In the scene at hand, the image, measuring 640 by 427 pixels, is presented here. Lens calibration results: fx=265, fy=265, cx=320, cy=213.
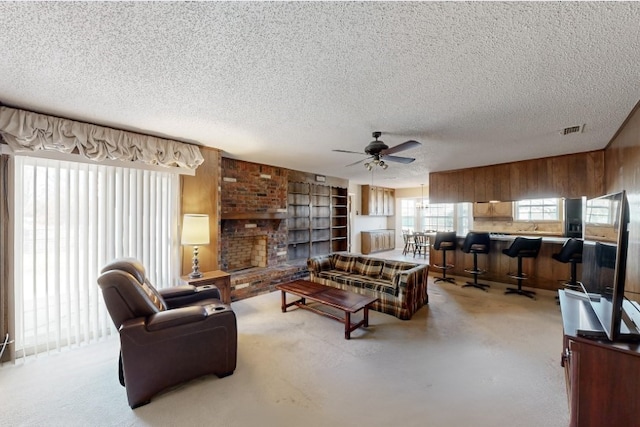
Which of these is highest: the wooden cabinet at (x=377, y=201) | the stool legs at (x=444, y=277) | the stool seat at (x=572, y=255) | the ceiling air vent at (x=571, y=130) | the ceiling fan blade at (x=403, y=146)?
the ceiling air vent at (x=571, y=130)

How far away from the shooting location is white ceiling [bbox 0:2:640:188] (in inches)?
50.6

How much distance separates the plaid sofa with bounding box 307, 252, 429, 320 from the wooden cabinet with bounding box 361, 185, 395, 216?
4066mm

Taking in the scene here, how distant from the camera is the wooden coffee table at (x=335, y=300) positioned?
2.88m

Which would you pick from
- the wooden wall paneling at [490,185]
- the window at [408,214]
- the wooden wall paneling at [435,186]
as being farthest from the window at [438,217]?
the wooden wall paneling at [490,185]

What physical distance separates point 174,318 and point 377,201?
7545mm

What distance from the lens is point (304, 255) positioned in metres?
6.29

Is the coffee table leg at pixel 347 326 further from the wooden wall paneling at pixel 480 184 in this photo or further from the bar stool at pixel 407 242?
the bar stool at pixel 407 242

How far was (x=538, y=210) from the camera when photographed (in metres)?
6.61

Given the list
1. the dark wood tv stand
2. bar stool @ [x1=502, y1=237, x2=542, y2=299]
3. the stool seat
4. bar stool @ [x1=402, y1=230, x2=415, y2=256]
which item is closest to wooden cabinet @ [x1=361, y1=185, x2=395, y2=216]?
bar stool @ [x1=402, y1=230, x2=415, y2=256]

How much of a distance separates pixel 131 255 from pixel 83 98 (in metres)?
1.74

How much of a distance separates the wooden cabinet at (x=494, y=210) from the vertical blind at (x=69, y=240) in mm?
7568

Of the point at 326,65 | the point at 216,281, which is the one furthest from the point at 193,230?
the point at 326,65

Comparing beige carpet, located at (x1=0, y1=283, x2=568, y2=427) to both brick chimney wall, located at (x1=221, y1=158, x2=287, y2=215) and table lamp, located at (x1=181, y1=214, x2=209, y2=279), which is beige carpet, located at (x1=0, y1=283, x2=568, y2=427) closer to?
table lamp, located at (x1=181, y1=214, x2=209, y2=279)

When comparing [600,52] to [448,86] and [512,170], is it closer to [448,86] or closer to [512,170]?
[448,86]
